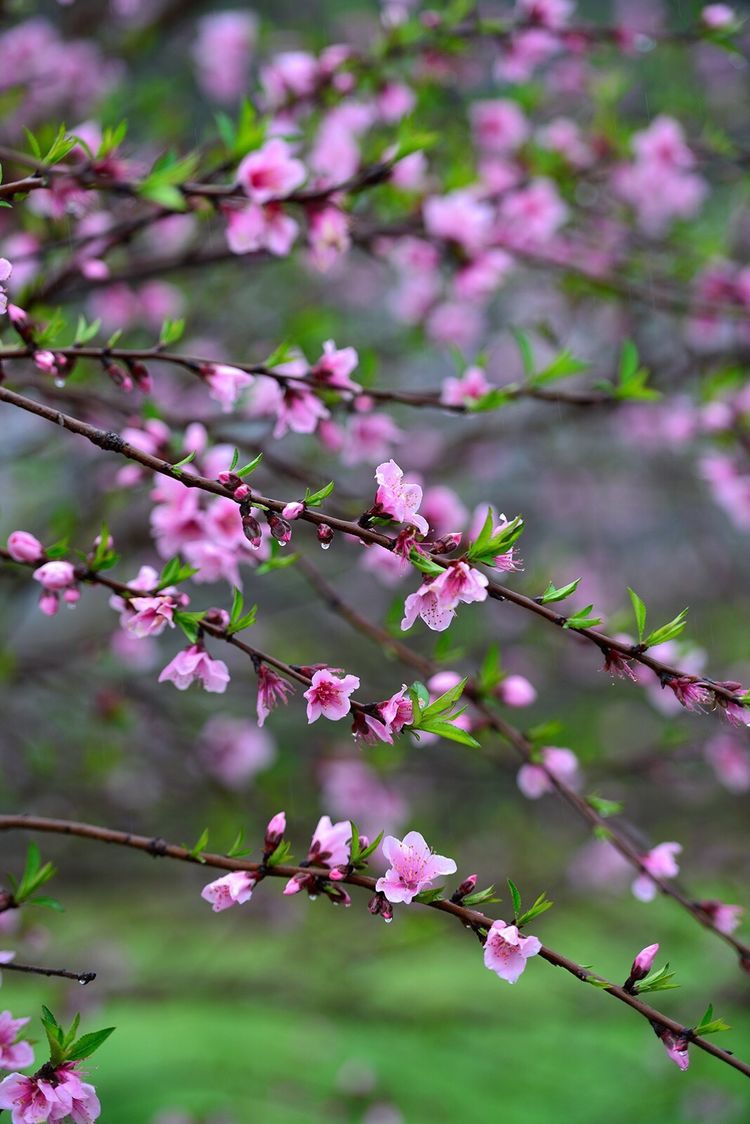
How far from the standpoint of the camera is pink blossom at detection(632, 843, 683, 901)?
1.45 m

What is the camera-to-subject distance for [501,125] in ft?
9.02

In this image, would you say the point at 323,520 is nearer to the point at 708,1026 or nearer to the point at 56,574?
the point at 56,574

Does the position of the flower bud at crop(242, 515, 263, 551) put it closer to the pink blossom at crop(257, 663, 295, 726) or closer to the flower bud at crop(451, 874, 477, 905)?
the pink blossom at crop(257, 663, 295, 726)

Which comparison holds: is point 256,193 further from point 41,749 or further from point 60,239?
point 41,749

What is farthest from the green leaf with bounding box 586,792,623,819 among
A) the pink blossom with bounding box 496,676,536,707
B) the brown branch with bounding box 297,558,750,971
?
the pink blossom with bounding box 496,676,536,707

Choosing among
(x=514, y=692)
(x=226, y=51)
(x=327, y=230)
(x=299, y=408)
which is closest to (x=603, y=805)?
(x=514, y=692)

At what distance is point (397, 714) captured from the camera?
3.74 ft

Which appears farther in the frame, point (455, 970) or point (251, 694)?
point (455, 970)

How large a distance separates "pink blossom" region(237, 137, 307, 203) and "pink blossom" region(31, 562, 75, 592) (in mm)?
734

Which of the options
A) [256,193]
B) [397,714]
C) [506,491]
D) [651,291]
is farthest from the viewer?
[506,491]

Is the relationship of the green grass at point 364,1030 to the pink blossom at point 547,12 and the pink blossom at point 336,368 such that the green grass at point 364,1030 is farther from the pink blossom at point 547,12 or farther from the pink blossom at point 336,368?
the pink blossom at point 547,12

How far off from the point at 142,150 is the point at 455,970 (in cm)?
551

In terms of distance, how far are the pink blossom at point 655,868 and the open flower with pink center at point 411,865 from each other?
48cm

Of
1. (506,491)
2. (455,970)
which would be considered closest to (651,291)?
(506,491)
